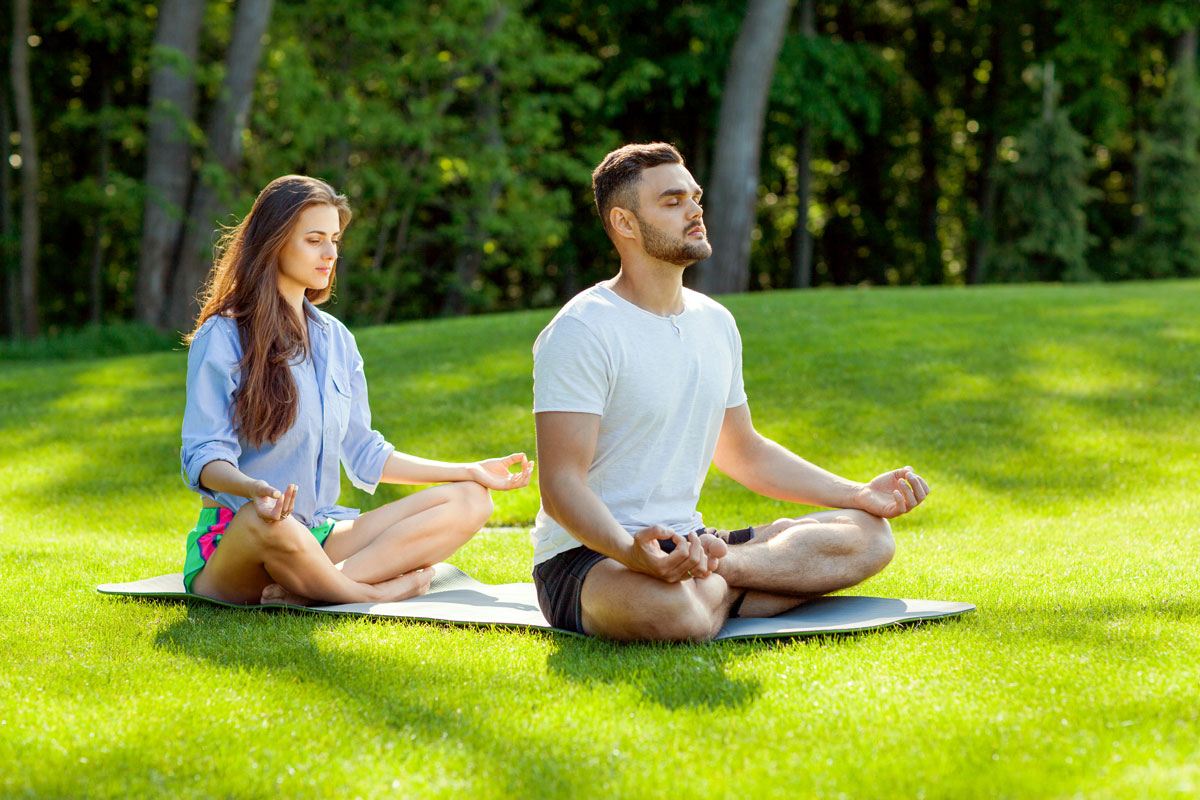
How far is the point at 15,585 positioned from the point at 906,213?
29.5m

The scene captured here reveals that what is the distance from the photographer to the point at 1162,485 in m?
8.01

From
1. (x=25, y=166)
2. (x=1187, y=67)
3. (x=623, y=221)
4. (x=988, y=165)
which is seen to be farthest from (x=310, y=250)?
(x=988, y=165)

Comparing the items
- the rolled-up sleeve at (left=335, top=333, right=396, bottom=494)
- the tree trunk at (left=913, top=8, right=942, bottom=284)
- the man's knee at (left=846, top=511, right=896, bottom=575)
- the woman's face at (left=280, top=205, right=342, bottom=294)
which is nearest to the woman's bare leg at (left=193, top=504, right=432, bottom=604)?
the rolled-up sleeve at (left=335, top=333, right=396, bottom=494)

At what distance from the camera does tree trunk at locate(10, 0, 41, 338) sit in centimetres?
2122

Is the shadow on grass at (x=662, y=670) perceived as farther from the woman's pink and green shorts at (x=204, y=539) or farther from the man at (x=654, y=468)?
the woman's pink and green shorts at (x=204, y=539)

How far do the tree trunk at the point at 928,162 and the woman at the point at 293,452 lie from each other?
28.2 metres

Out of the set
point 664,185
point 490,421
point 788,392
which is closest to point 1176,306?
point 788,392

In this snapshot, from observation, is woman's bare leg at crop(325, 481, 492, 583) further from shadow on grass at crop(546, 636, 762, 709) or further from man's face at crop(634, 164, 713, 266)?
man's face at crop(634, 164, 713, 266)

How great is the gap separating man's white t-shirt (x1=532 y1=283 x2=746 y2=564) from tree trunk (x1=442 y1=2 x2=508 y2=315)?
15.4 meters

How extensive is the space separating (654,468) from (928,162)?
97.1ft

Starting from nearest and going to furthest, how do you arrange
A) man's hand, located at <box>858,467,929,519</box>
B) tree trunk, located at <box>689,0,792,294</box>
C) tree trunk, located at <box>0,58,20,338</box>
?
1. man's hand, located at <box>858,467,929,519</box>
2. tree trunk, located at <box>689,0,792,294</box>
3. tree trunk, located at <box>0,58,20,338</box>

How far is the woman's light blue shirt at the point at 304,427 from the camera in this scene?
493cm

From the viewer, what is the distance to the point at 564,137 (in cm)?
2769

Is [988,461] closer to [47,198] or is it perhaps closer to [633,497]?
[633,497]
